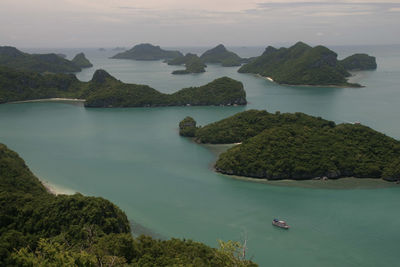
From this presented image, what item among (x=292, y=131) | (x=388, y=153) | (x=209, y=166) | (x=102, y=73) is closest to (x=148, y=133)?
(x=209, y=166)

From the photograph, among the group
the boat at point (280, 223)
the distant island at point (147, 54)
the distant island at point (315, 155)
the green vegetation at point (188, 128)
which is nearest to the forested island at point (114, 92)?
the green vegetation at point (188, 128)

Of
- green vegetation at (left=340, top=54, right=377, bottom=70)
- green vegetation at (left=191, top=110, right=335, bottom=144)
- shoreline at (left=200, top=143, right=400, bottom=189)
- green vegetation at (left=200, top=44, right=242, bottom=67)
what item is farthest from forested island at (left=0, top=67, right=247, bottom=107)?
green vegetation at (left=200, top=44, right=242, bottom=67)

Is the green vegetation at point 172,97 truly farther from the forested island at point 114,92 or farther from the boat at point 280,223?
the boat at point 280,223

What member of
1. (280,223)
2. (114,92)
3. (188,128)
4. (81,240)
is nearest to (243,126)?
(188,128)

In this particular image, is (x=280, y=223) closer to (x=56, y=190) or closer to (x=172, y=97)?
(x=56, y=190)

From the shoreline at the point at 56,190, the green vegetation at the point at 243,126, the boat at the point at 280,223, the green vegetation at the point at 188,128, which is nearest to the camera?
the boat at the point at 280,223

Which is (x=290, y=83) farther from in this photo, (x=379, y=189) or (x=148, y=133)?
(x=379, y=189)
